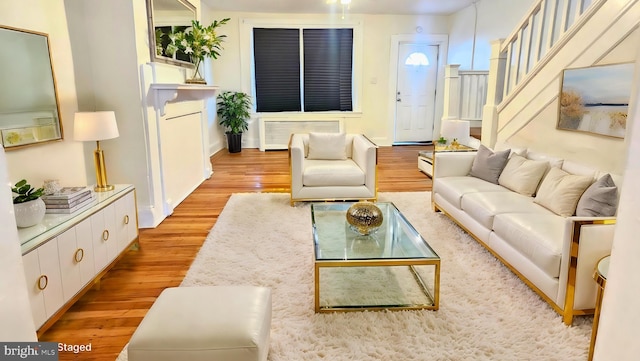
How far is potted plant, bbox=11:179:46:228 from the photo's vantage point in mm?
2051

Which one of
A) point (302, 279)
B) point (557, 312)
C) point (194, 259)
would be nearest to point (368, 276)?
point (302, 279)

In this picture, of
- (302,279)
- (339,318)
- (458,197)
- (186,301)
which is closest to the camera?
(186,301)

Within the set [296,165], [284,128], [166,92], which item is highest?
[166,92]

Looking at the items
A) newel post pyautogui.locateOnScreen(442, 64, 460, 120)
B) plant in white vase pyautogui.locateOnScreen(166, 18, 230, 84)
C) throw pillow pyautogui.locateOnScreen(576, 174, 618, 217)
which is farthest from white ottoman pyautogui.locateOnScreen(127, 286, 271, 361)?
newel post pyautogui.locateOnScreen(442, 64, 460, 120)

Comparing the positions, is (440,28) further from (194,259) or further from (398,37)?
(194,259)

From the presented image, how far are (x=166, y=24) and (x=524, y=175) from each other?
11.8ft

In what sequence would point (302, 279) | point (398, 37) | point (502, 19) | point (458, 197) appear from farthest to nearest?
point (398, 37) < point (502, 19) < point (458, 197) < point (302, 279)

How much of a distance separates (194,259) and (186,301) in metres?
1.32

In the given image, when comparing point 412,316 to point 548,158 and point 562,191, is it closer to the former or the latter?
point 562,191

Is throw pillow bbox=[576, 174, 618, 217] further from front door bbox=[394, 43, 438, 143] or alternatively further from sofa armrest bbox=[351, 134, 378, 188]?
front door bbox=[394, 43, 438, 143]

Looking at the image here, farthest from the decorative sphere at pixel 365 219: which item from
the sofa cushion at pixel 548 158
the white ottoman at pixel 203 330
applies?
the sofa cushion at pixel 548 158

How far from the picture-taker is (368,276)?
2635 millimetres

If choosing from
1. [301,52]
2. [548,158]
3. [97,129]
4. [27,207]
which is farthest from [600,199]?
[301,52]

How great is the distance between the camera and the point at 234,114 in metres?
7.43
